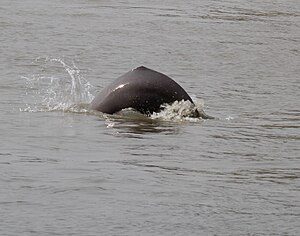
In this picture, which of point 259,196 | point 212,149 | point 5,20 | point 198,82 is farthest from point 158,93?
point 5,20

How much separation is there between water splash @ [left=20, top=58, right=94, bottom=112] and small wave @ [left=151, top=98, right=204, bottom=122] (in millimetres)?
833

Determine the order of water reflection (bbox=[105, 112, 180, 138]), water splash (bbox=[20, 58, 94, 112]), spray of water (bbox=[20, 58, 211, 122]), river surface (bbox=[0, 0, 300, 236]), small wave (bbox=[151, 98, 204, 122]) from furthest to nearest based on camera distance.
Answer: water splash (bbox=[20, 58, 94, 112]) < spray of water (bbox=[20, 58, 211, 122]) < small wave (bbox=[151, 98, 204, 122]) < water reflection (bbox=[105, 112, 180, 138]) < river surface (bbox=[0, 0, 300, 236])

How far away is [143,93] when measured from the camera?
1073cm

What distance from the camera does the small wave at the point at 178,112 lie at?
34.9ft

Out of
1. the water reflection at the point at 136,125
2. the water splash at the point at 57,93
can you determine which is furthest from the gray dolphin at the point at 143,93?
the water splash at the point at 57,93

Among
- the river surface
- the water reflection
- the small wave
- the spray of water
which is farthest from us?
the spray of water

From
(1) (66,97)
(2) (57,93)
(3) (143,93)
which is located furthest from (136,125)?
(2) (57,93)

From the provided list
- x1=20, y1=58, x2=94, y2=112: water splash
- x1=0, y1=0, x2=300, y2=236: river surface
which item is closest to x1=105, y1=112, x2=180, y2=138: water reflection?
x1=0, y1=0, x2=300, y2=236: river surface

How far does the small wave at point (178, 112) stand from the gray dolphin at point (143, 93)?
4 centimetres

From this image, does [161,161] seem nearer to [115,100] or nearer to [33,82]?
[115,100]

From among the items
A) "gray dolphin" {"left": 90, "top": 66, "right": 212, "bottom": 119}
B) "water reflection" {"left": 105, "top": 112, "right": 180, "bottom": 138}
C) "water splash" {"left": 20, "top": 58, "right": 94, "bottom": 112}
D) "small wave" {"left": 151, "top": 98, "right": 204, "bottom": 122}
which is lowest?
"water splash" {"left": 20, "top": 58, "right": 94, "bottom": 112}

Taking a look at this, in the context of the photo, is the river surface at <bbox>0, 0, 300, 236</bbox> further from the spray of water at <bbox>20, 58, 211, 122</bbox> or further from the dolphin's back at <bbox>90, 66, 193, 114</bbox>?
the dolphin's back at <bbox>90, 66, 193, 114</bbox>

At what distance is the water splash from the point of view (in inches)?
447

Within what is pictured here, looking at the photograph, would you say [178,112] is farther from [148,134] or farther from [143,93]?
[148,134]
